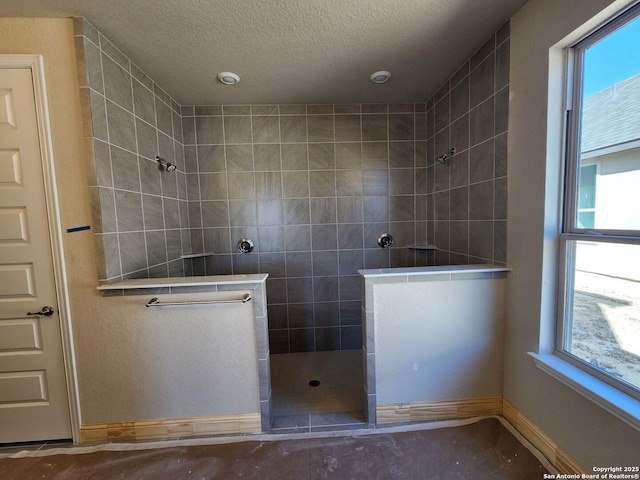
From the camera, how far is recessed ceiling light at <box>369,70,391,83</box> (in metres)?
1.82

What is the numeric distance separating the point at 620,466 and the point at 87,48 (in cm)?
311

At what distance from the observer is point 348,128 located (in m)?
2.33

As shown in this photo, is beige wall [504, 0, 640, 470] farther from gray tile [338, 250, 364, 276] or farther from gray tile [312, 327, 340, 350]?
gray tile [312, 327, 340, 350]

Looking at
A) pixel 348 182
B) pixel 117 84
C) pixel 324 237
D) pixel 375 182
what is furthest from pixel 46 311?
pixel 375 182

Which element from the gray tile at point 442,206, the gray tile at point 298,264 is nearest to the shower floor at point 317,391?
the gray tile at point 298,264

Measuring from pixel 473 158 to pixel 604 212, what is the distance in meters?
0.79

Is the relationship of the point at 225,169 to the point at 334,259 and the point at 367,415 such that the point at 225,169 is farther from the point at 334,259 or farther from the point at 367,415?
the point at 367,415

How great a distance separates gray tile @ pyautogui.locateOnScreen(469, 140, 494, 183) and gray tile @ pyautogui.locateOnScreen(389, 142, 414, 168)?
699 mm

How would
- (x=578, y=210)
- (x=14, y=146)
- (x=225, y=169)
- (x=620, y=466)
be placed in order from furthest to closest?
(x=225, y=169) < (x=14, y=146) < (x=578, y=210) < (x=620, y=466)

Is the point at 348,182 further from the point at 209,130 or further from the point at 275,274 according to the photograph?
the point at 209,130

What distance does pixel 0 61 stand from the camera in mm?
1265

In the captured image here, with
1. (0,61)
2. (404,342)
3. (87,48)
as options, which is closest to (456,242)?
(404,342)

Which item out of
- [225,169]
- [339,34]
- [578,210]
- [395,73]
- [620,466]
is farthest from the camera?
[225,169]

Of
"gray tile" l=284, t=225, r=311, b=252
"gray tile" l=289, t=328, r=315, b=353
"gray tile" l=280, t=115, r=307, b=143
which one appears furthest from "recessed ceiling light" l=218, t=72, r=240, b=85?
"gray tile" l=289, t=328, r=315, b=353
